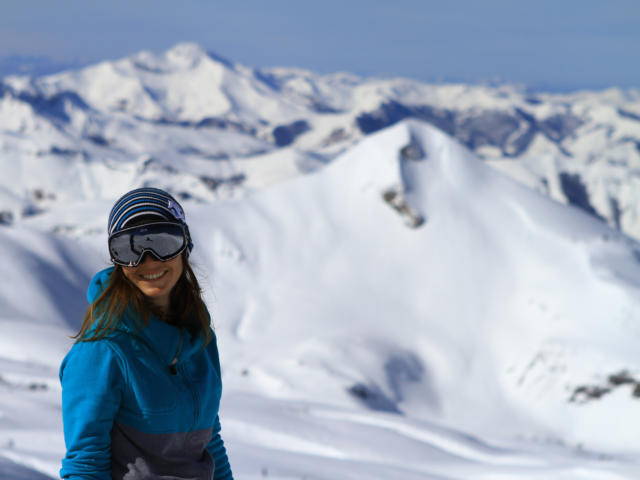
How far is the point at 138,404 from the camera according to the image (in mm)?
2549

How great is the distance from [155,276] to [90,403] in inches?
24.1

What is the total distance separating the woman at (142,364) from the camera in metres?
2.45

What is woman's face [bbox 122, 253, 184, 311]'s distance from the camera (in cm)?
269

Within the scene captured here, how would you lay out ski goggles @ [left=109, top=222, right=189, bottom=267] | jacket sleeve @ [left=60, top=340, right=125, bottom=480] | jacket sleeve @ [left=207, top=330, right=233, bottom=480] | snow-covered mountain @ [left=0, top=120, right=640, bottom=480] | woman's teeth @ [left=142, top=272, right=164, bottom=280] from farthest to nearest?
1. snow-covered mountain @ [left=0, top=120, right=640, bottom=480]
2. jacket sleeve @ [left=207, top=330, right=233, bottom=480]
3. woman's teeth @ [left=142, top=272, right=164, bottom=280]
4. ski goggles @ [left=109, top=222, right=189, bottom=267]
5. jacket sleeve @ [left=60, top=340, right=125, bottom=480]

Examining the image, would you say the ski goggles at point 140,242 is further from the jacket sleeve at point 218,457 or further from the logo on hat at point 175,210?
the jacket sleeve at point 218,457

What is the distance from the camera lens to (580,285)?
146ft

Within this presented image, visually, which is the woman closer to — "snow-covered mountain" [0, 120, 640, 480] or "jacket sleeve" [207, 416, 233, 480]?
"jacket sleeve" [207, 416, 233, 480]

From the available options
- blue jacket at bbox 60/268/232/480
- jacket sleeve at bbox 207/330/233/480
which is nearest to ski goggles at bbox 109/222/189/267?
blue jacket at bbox 60/268/232/480

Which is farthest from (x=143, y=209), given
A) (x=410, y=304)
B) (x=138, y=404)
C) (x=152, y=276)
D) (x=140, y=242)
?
(x=410, y=304)

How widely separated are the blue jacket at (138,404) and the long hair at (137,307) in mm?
45

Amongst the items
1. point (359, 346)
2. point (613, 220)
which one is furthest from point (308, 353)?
point (613, 220)

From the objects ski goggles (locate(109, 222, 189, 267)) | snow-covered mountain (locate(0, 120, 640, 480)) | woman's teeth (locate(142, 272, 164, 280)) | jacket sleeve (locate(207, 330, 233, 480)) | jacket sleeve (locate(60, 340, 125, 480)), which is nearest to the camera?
jacket sleeve (locate(60, 340, 125, 480))

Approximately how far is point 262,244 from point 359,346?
18961mm

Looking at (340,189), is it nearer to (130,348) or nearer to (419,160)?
(419,160)
